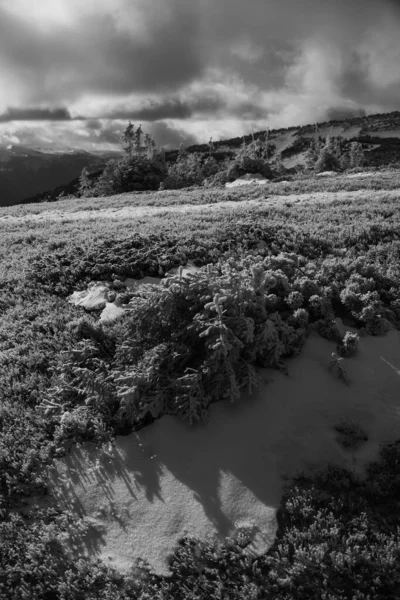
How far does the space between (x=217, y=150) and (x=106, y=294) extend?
633 ft

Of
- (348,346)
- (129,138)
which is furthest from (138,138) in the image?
(348,346)

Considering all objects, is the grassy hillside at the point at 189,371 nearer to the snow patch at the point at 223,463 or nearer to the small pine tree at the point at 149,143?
the snow patch at the point at 223,463

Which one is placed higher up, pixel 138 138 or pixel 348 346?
pixel 138 138

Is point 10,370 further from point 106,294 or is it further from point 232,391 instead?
point 232,391

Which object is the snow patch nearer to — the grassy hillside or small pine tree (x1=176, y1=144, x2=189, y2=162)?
the grassy hillside

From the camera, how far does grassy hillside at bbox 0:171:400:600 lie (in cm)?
564

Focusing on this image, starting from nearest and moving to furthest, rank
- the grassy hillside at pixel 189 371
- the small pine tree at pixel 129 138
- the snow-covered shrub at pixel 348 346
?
the grassy hillside at pixel 189 371, the snow-covered shrub at pixel 348 346, the small pine tree at pixel 129 138

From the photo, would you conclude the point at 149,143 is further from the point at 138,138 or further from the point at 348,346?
the point at 348,346

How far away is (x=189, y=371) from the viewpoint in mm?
8086

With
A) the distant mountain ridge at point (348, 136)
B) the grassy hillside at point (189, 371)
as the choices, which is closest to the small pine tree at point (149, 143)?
the distant mountain ridge at point (348, 136)

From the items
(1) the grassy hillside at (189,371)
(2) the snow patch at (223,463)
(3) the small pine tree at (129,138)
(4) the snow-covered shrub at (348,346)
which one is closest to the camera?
(1) the grassy hillside at (189,371)

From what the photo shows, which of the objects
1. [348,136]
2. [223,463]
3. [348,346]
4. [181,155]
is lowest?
[223,463]

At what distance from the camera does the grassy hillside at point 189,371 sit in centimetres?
564

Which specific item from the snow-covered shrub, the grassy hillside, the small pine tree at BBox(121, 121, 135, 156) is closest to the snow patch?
the grassy hillside
